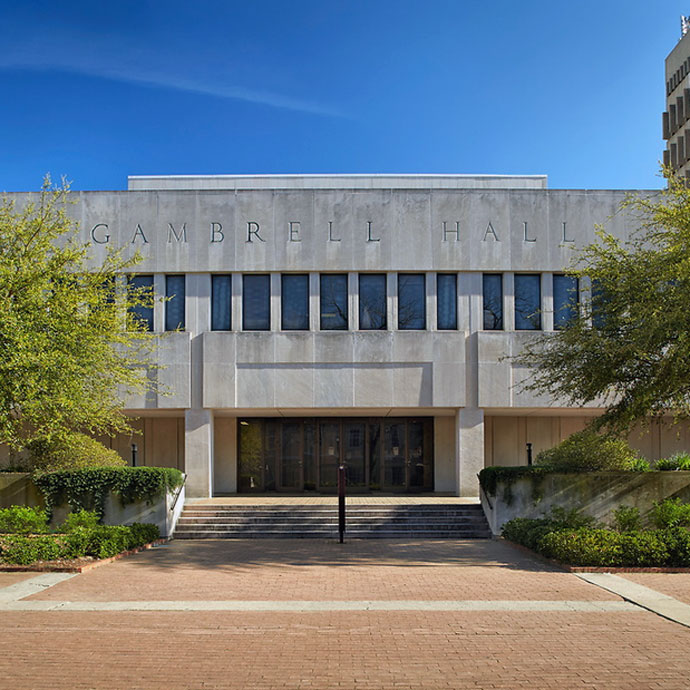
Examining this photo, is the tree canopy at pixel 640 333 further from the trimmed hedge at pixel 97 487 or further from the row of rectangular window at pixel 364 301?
the trimmed hedge at pixel 97 487

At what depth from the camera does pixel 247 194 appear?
2434cm

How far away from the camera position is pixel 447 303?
2427 centimetres

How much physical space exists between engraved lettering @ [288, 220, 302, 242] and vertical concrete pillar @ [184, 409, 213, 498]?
6.37 meters

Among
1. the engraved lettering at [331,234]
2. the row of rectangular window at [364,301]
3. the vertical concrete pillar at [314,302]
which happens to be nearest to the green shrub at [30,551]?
the row of rectangular window at [364,301]

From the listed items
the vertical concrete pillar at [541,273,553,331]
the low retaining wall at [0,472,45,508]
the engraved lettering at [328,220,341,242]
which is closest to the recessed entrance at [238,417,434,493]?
the vertical concrete pillar at [541,273,553,331]

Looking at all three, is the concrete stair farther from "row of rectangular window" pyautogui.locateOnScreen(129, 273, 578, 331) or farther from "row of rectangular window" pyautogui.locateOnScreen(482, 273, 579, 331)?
"row of rectangular window" pyautogui.locateOnScreen(482, 273, 579, 331)

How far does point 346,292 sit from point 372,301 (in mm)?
920

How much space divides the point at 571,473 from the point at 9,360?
529 inches

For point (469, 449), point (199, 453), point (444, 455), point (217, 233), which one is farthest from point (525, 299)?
point (199, 453)

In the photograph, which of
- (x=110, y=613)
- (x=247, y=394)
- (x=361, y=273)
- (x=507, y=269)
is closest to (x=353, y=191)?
(x=361, y=273)

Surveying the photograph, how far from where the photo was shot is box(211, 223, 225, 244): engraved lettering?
24.2m

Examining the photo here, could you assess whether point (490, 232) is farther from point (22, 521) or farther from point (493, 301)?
point (22, 521)

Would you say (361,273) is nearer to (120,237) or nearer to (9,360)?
(120,237)

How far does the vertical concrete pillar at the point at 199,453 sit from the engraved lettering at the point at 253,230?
234 inches
